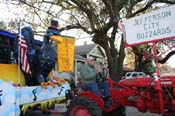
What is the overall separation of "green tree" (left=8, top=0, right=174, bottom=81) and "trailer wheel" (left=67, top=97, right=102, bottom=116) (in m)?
10.2

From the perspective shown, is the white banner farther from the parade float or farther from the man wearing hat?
the parade float

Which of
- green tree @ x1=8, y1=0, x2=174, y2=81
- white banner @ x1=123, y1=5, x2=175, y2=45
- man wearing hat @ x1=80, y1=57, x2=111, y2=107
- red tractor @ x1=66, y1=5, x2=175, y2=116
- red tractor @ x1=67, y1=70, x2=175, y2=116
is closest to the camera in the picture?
white banner @ x1=123, y1=5, x2=175, y2=45

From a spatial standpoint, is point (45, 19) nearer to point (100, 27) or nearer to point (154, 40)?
point (100, 27)

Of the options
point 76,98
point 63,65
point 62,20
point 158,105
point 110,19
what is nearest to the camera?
point 158,105

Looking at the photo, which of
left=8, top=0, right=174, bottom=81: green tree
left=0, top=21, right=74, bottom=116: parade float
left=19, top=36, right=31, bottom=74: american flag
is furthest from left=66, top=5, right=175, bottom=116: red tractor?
left=8, top=0, right=174, bottom=81: green tree

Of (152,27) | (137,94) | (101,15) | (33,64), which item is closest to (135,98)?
(137,94)

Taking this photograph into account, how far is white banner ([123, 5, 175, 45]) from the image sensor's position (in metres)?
7.39

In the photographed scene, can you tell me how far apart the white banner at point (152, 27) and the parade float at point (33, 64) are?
2.25 m

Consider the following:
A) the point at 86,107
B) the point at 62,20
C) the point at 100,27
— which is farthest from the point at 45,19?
the point at 86,107

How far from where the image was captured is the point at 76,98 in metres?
8.71

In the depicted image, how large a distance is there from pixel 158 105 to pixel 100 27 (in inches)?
550

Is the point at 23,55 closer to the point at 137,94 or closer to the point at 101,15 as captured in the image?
the point at 137,94

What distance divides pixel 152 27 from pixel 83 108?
2620 mm

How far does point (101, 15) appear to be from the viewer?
21.6 m
